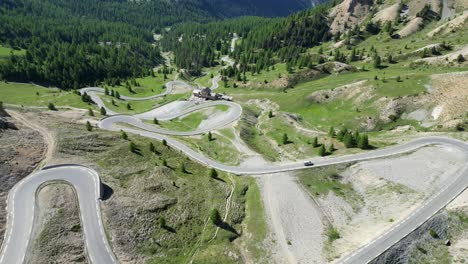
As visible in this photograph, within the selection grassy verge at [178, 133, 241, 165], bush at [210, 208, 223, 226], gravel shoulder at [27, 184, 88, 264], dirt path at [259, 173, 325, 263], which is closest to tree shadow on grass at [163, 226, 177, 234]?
bush at [210, 208, 223, 226]

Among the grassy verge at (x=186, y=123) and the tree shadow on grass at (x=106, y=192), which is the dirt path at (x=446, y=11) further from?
the tree shadow on grass at (x=106, y=192)

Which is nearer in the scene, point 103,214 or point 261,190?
point 103,214

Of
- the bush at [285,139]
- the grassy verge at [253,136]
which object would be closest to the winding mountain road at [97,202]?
the grassy verge at [253,136]

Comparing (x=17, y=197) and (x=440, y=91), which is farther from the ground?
(x=440, y=91)

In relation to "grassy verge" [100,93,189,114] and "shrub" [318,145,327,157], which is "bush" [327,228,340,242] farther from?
"grassy verge" [100,93,189,114]

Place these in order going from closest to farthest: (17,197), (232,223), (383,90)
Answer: (17,197) → (232,223) → (383,90)

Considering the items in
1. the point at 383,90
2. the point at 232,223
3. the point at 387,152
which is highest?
the point at 383,90

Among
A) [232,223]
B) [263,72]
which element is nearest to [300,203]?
[232,223]

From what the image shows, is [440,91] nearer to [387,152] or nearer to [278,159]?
[387,152]

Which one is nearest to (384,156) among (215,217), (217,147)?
(215,217)
